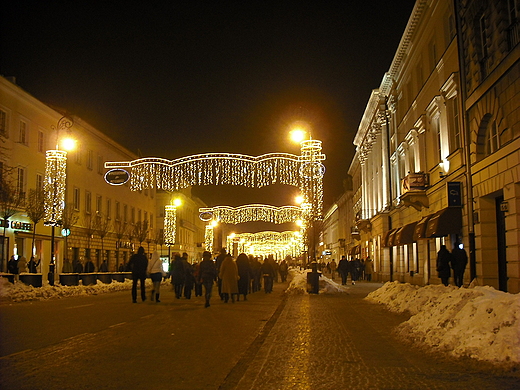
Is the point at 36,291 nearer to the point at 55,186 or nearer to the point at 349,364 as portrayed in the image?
the point at 55,186

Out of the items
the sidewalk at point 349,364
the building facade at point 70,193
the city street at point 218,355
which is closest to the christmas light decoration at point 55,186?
the building facade at point 70,193

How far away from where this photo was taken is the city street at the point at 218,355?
730 cm

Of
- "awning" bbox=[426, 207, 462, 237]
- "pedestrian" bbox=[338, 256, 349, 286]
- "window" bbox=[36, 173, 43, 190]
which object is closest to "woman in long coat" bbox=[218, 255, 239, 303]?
"awning" bbox=[426, 207, 462, 237]

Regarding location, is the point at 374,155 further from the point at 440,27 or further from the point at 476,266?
the point at 476,266

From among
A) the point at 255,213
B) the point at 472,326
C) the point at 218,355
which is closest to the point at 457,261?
the point at 472,326

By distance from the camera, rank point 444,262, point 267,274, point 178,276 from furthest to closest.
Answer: point 267,274 < point 178,276 < point 444,262

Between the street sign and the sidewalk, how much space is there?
2132 cm

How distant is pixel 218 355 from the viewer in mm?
9242

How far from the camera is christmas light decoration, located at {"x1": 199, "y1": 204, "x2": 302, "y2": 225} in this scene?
53.1 meters

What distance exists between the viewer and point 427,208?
1155 inches

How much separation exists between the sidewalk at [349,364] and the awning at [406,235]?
58.3 feet

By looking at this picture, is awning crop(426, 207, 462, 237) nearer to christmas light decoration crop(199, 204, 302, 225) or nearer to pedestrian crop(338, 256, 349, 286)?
pedestrian crop(338, 256, 349, 286)

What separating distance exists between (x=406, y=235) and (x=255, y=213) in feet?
76.9

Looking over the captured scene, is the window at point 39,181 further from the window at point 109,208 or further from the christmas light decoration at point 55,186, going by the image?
the window at point 109,208
